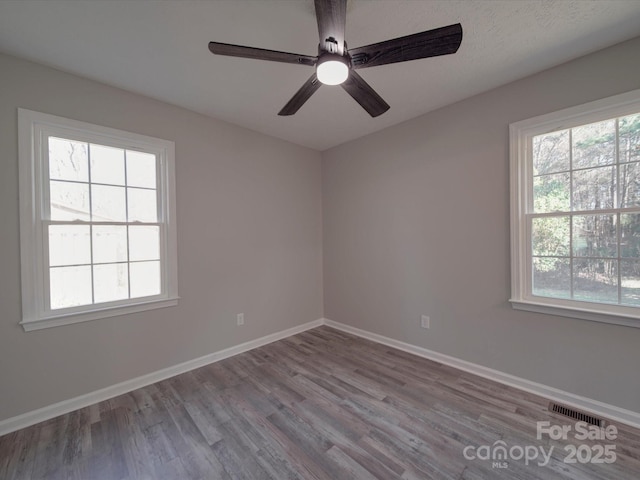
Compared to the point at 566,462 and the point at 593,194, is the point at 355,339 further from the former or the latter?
the point at 593,194

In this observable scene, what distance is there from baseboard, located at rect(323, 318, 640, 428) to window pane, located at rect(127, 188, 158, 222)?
9.41ft

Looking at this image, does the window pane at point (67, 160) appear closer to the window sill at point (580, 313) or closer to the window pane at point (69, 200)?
the window pane at point (69, 200)

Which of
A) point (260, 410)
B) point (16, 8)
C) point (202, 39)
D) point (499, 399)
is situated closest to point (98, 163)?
point (16, 8)

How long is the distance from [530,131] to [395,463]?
2670 mm

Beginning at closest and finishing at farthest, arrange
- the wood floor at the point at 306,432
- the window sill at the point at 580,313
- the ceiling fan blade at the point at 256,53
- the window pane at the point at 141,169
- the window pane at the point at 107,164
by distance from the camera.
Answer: the ceiling fan blade at the point at 256,53 < the wood floor at the point at 306,432 < the window sill at the point at 580,313 < the window pane at the point at 107,164 < the window pane at the point at 141,169

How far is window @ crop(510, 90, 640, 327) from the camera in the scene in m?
1.82

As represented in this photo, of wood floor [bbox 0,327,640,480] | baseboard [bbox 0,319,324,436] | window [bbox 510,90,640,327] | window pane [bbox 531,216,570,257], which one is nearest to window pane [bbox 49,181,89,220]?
baseboard [bbox 0,319,324,436]

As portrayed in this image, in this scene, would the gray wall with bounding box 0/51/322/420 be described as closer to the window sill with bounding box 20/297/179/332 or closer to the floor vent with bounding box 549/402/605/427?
the window sill with bounding box 20/297/179/332

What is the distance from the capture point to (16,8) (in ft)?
4.80

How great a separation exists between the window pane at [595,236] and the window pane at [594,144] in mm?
414

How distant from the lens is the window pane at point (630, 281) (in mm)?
1796

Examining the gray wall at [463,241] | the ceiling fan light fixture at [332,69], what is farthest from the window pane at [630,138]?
the ceiling fan light fixture at [332,69]

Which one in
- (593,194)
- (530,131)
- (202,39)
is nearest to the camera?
(202,39)

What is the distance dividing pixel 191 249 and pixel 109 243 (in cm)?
66
